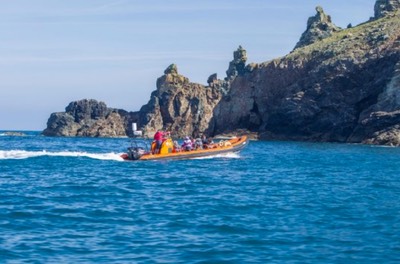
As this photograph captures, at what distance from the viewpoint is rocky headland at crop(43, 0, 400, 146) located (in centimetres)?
8244

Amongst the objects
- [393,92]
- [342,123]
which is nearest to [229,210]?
[393,92]

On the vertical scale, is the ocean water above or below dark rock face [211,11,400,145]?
below

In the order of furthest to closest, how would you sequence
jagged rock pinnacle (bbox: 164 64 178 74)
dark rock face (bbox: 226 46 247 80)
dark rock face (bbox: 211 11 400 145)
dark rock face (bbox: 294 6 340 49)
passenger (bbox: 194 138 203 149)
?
dark rock face (bbox: 226 46 247 80) → jagged rock pinnacle (bbox: 164 64 178 74) → dark rock face (bbox: 294 6 340 49) → dark rock face (bbox: 211 11 400 145) → passenger (bbox: 194 138 203 149)

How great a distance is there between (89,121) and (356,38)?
228 ft

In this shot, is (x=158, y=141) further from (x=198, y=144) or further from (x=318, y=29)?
(x=318, y=29)

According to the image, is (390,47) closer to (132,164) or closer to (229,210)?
(132,164)

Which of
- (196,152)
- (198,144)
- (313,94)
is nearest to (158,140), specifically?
(196,152)

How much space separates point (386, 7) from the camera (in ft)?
358

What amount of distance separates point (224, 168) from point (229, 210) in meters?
17.6

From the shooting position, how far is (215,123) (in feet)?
361

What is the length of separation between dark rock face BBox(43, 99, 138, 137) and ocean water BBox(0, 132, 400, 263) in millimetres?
102574

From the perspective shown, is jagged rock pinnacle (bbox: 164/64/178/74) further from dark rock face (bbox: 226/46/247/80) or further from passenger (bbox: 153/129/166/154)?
passenger (bbox: 153/129/166/154)

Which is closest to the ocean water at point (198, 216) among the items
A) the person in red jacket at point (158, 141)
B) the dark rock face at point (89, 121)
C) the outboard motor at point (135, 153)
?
the outboard motor at point (135, 153)

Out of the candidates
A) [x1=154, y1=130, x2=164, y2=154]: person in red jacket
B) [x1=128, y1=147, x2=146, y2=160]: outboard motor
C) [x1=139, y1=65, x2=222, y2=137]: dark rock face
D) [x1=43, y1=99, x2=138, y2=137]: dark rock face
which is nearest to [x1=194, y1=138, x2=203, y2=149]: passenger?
[x1=154, y1=130, x2=164, y2=154]: person in red jacket
